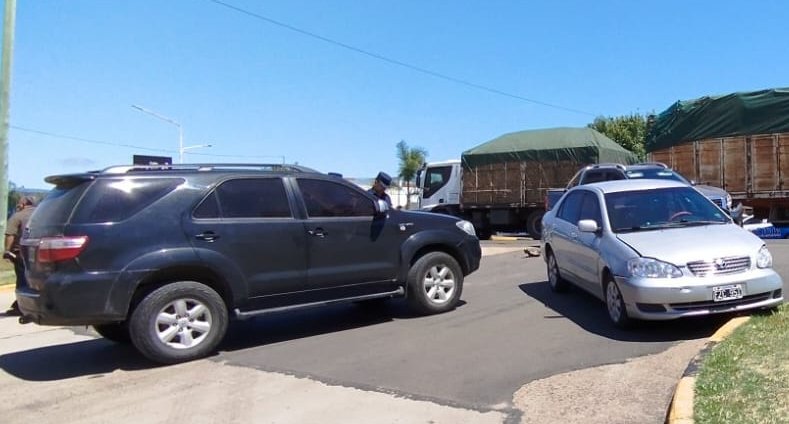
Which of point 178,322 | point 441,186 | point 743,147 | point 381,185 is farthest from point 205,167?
point 441,186

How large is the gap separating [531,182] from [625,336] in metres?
14.2

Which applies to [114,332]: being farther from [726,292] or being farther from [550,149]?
[550,149]

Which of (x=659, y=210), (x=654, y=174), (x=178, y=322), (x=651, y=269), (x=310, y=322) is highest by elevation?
(x=654, y=174)

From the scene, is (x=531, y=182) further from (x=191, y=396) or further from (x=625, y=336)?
(x=191, y=396)

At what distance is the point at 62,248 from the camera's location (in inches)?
239

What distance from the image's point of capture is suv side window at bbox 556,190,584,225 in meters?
8.80

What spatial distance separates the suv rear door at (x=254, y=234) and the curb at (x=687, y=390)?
151 inches

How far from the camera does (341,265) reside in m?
7.54

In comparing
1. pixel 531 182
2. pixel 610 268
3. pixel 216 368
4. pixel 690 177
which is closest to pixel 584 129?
pixel 531 182

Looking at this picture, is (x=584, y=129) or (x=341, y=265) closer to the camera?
(x=341, y=265)

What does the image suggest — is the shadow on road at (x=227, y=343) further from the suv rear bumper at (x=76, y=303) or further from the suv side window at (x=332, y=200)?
the suv side window at (x=332, y=200)

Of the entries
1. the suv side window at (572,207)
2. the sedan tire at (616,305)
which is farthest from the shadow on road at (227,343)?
the sedan tire at (616,305)

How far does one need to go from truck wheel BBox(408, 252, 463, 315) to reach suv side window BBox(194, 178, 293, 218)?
1762 millimetres

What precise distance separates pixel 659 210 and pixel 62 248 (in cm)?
614
